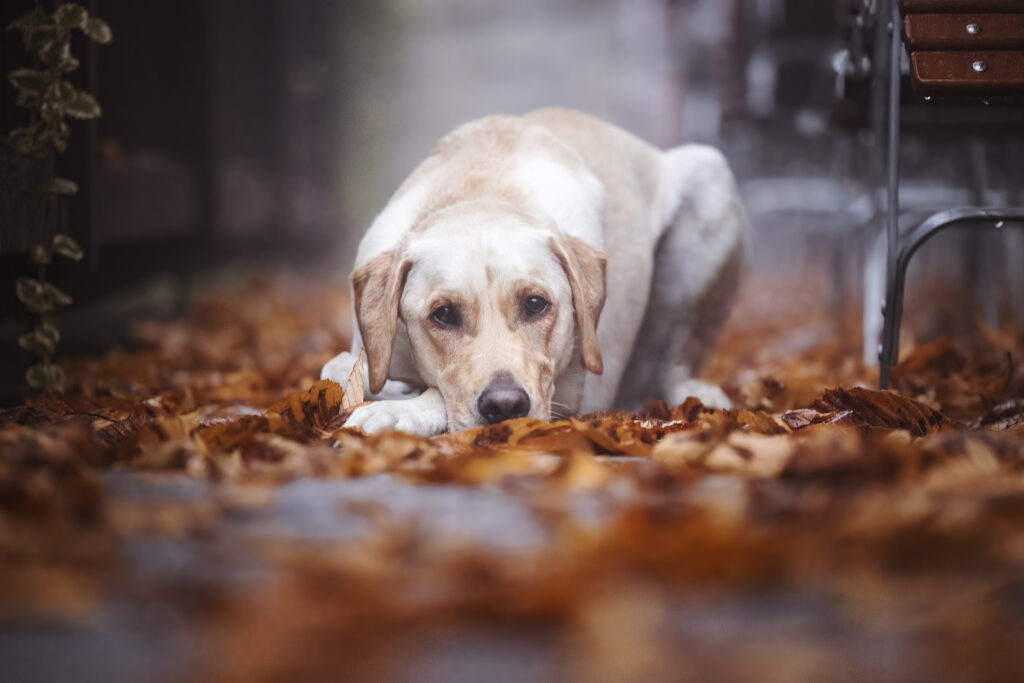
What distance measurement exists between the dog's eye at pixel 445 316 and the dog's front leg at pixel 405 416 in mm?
174

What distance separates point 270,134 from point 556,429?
4548mm

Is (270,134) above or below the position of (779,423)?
above

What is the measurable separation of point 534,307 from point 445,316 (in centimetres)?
21

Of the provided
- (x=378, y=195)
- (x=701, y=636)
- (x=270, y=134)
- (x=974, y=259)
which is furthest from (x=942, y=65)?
(x=270, y=134)

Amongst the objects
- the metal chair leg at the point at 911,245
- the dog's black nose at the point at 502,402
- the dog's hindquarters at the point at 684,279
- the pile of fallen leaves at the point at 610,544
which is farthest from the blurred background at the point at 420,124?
the pile of fallen leaves at the point at 610,544

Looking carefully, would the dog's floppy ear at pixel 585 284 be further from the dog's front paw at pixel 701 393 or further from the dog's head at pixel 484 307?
the dog's front paw at pixel 701 393

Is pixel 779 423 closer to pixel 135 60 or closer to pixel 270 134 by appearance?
→ pixel 135 60

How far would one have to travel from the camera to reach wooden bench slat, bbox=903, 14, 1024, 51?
7.13 feet

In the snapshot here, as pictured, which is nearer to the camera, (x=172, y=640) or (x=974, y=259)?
(x=172, y=640)

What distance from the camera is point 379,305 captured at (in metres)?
2.21

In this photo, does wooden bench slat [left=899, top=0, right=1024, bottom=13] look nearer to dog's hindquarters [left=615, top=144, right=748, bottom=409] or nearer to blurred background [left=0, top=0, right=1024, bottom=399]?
blurred background [left=0, top=0, right=1024, bottom=399]

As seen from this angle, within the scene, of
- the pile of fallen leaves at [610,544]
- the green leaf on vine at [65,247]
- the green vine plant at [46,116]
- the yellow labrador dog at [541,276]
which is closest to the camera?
the pile of fallen leaves at [610,544]

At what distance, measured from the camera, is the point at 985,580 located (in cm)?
100

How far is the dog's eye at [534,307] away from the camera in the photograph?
2.14m
